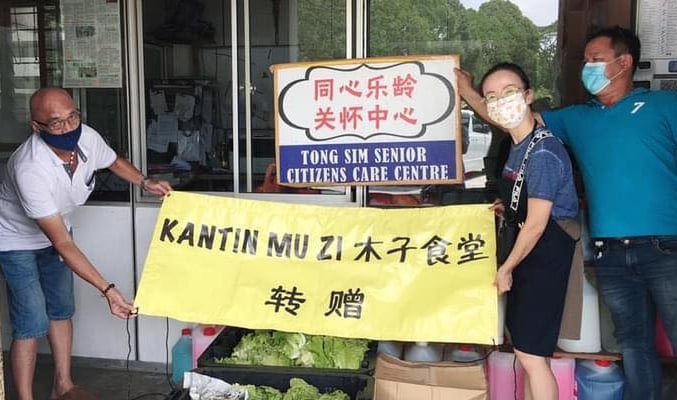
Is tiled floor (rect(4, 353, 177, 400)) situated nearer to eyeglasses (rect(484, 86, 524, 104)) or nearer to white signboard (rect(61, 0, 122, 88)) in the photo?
white signboard (rect(61, 0, 122, 88))

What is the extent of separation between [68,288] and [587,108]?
112 inches

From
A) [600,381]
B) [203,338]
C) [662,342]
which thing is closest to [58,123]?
[203,338]

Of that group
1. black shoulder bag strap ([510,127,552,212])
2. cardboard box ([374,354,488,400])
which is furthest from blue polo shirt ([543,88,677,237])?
cardboard box ([374,354,488,400])

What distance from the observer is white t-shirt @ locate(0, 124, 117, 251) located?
3.14 meters

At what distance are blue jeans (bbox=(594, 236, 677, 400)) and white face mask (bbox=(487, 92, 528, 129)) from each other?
0.75 metres

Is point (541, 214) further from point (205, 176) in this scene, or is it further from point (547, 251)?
point (205, 176)

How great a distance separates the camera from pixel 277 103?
3.67 meters

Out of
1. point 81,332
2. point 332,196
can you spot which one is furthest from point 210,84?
point 81,332

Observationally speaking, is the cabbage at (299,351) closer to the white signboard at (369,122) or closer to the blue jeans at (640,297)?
the white signboard at (369,122)

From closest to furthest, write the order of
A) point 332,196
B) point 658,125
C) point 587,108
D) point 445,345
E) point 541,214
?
point 541,214
point 658,125
point 587,108
point 445,345
point 332,196

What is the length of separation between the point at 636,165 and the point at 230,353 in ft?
6.93

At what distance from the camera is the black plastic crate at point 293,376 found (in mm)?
2996

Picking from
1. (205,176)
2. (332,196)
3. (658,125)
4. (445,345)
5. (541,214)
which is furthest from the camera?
(205,176)

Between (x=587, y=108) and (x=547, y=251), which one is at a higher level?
(x=587, y=108)
